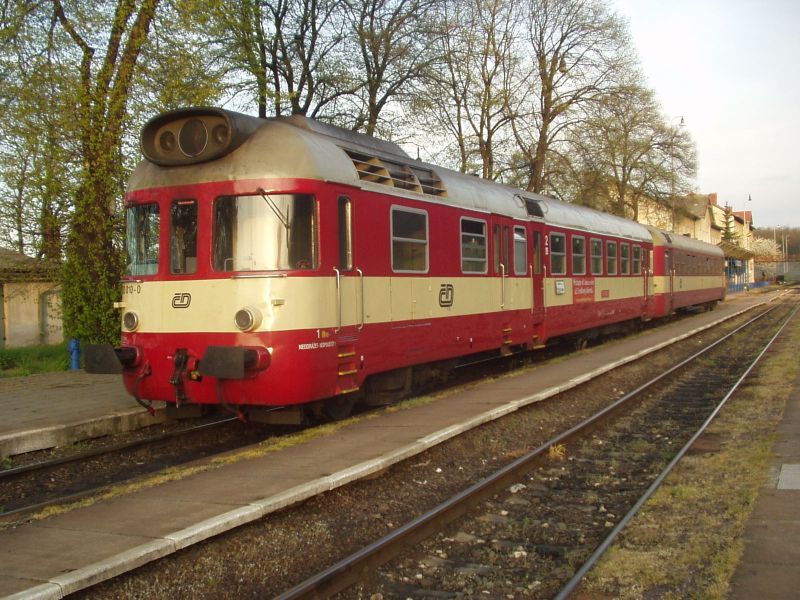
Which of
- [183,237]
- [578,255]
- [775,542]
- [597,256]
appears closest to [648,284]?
[597,256]

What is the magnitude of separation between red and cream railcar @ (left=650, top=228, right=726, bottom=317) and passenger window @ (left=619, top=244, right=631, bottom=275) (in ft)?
10.5

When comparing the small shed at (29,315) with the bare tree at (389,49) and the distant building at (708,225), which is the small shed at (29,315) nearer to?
the bare tree at (389,49)

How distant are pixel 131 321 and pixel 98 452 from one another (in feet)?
4.83

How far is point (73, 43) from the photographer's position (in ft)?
45.1

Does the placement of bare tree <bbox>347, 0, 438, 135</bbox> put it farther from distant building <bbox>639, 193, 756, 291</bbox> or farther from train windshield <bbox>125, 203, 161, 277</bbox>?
distant building <bbox>639, 193, 756, 291</bbox>

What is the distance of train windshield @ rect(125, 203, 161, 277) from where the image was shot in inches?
324

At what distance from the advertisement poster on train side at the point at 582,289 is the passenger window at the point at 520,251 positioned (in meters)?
2.91

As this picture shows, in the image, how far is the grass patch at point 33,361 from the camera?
→ 1523 cm

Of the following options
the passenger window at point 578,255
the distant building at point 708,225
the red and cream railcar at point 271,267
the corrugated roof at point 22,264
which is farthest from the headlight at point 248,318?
the distant building at point 708,225

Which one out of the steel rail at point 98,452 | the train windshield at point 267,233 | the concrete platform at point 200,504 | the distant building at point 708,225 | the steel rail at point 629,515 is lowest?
the steel rail at point 629,515

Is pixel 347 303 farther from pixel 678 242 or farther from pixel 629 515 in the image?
pixel 678 242

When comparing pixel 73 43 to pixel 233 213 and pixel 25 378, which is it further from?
pixel 233 213

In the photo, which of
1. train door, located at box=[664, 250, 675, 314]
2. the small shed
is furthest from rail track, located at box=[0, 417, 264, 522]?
train door, located at box=[664, 250, 675, 314]

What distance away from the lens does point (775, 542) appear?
4.97 metres
